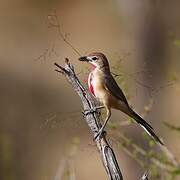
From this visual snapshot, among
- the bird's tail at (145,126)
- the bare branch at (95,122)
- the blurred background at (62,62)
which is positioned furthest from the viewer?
the blurred background at (62,62)

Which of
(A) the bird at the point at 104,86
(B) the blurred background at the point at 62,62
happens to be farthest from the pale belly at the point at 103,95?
(B) the blurred background at the point at 62,62

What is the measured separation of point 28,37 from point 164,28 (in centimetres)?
206

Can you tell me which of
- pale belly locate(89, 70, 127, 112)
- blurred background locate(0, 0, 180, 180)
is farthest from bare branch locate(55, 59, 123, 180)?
blurred background locate(0, 0, 180, 180)

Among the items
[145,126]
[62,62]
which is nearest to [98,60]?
[145,126]

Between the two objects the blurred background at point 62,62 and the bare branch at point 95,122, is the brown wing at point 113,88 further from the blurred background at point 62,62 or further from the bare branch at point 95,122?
the blurred background at point 62,62

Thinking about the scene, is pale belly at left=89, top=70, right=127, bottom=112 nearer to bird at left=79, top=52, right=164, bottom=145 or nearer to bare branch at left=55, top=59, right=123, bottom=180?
bird at left=79, top=52, right=164, bottom=145

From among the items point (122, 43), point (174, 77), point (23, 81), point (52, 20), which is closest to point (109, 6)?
point (122, 43)

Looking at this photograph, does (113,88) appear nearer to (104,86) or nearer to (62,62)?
(104,86)

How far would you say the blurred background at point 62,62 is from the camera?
30.1 feet

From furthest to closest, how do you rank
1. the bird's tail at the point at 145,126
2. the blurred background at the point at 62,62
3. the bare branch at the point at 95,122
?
the blurred background at the point at 62,62
the bird's tail at the point at 145,126
the bare branch at the point at 95,122

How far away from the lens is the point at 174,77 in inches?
167

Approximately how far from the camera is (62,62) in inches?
392

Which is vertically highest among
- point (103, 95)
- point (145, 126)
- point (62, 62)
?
point (103, 95)

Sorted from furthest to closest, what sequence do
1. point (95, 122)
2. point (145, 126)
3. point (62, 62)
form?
point (62, 62) < point (145, 126) < point (95, 122)
